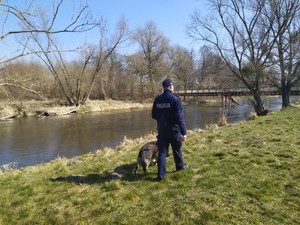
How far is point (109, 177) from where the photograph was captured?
6.09 meters

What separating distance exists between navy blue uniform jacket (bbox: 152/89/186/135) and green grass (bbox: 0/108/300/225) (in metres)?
0.90

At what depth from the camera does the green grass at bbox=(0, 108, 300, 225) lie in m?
4.06

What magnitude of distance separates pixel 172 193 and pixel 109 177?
5.71ft

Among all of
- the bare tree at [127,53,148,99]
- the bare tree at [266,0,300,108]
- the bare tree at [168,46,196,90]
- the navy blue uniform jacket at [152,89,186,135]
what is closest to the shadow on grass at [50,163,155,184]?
the navy blue uniform jacket at [152,89,186,135]

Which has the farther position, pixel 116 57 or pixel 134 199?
pixel 116 57

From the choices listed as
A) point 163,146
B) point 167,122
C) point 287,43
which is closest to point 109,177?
point 163,146

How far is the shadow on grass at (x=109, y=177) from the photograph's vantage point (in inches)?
231

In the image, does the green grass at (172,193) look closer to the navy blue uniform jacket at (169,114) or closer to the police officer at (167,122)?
the police officer at (167,122)

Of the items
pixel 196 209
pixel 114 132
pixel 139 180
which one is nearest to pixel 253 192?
pixel 196 209

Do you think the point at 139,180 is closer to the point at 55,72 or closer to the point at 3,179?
the point at 3,179

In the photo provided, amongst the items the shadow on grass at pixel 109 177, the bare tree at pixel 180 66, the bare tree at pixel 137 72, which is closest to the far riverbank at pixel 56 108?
the bare tree at pixel 137 72

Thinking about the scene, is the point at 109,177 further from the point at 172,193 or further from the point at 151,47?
the point at 151,47

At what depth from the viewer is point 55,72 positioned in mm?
38062

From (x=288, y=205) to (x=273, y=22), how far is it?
2209 centimetres
